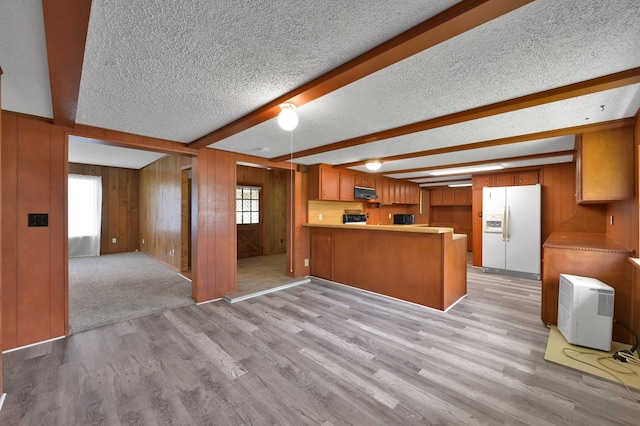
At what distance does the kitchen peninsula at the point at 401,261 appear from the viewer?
3283 mm

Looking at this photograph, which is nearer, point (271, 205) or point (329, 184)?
point (329, 184)

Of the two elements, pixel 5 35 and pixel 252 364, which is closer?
pixel 5 35

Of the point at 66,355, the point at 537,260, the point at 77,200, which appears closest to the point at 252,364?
the point at 66,355

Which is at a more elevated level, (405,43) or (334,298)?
(405,43)

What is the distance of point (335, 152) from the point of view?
3.99 meters

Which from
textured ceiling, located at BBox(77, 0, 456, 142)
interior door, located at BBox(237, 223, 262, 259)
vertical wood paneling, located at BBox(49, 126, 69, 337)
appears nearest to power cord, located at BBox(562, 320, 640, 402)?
textured ceiling, located at BBox(77, 0, 456, 142)

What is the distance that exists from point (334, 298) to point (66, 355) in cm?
293

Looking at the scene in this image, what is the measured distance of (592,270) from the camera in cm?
269

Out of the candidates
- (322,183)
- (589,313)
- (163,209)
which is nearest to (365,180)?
(322,183)

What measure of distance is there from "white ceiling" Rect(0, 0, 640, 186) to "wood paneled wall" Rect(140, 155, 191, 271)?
2542 mm

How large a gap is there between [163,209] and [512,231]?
7.43 metres

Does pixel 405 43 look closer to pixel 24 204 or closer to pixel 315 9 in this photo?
pixel 315 9

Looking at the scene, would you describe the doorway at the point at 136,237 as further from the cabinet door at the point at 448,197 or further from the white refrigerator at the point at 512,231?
the cabinet door at the point at 448,197

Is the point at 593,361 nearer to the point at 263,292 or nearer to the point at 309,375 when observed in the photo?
the point at 309,375
